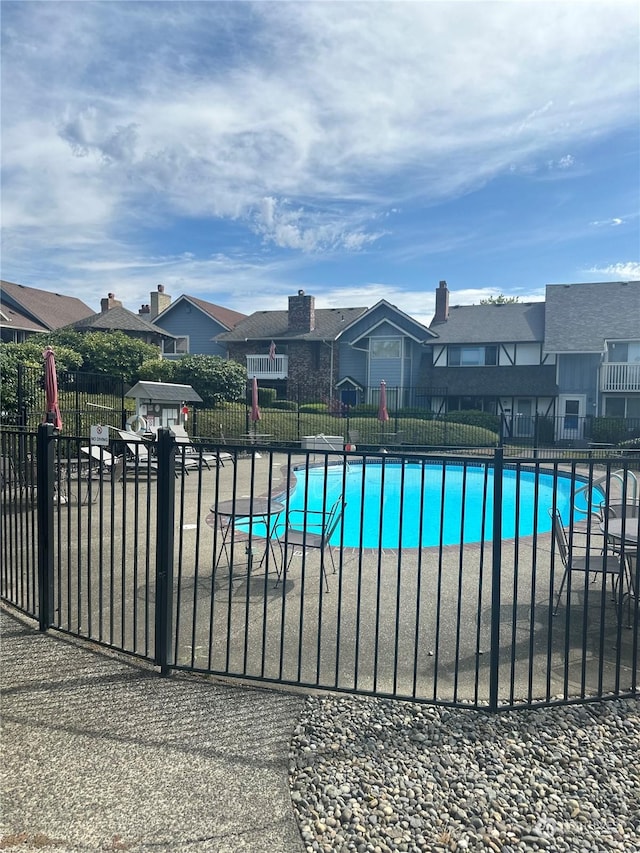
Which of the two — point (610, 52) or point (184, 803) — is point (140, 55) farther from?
point (184, 803)

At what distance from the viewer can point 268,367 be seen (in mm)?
34812

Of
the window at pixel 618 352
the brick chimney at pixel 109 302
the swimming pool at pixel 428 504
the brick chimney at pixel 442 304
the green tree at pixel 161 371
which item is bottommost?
the swimming pool at pixel 428 504

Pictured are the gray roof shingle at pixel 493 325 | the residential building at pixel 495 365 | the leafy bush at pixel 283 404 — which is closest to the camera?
the residential building at pixel 495 365

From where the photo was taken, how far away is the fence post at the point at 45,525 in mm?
4379

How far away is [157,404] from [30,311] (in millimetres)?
23934

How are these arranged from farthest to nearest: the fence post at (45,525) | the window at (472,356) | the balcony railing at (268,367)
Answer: the balcony railing at (268,367) → the window at (472,356) → the fence post at (45,525)

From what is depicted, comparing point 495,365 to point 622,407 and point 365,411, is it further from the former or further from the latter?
point 365,411

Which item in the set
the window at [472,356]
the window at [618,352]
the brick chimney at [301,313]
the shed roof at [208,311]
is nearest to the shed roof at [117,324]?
the shed roof at [208,311]

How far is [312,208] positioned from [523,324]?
564 inches

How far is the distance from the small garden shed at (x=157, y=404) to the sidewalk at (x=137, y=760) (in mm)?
13830

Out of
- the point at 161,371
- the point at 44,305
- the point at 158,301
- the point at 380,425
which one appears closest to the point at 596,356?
the point at 380,425

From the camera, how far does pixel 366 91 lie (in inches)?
360

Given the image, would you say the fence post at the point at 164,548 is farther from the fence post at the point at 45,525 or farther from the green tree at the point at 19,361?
the green tree at the point at 19,361

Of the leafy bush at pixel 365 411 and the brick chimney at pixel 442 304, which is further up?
the brick chimney at pixel 442 304
